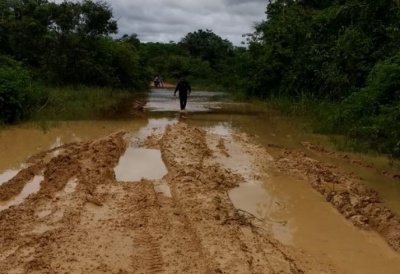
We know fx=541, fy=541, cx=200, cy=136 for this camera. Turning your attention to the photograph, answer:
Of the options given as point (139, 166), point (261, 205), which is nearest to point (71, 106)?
point (139, 166)

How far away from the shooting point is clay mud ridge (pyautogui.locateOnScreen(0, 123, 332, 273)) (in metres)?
5.21

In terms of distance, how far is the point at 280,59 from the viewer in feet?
96.8

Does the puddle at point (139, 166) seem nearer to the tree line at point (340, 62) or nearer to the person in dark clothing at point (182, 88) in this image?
the tree line at point (340, 62)

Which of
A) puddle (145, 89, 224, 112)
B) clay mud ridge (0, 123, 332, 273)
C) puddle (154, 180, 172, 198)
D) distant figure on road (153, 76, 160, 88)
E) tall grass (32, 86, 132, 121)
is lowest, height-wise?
distant figure on road (153, 76, 160, 88)

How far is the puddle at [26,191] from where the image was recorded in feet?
24.1

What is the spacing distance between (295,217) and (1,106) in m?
11.3

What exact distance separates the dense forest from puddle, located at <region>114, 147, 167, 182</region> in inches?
163

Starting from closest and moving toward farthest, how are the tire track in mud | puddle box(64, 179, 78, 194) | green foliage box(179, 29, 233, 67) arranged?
the tire track in mud < puddle box(64, 179, 78, 194) < green foliage box(179, 29, 233, 67)

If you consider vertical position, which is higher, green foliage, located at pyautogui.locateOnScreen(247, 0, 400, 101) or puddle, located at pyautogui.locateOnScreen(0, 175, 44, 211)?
green foliage, located at pyautogui.locateOnScreen(247, 0, 400, 101)

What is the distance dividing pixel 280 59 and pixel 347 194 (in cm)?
2172

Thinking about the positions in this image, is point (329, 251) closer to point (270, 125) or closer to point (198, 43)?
point (270, 125)

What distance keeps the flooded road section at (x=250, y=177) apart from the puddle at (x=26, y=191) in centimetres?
2

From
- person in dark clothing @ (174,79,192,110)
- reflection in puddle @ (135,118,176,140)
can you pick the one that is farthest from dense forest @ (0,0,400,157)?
person in dark clothing @ (174,79,192,110)

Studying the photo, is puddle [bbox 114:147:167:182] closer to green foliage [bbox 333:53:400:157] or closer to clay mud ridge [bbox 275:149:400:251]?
clay mud ridge [bbox 275:149:400:251]
